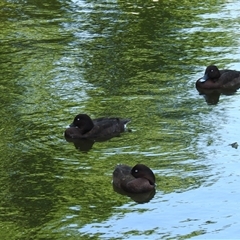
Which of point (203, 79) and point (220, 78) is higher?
point (203, 79)

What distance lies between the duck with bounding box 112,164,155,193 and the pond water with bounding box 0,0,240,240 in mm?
189

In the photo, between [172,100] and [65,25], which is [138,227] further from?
[65,25]

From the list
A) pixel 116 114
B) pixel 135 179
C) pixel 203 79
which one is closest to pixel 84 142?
pixel 116 114

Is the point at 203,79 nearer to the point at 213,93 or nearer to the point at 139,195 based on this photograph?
the point at 213,93

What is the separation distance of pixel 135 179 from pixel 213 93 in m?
5.31

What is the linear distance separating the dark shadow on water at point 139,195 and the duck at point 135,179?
0.04 metres

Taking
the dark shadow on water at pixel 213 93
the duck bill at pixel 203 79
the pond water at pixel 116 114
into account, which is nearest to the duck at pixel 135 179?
the pond water at pixel 116 114

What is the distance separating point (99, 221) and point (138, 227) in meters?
0.59

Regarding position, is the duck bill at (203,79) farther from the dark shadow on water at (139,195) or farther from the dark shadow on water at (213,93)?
the dark shadow on water at (139,195)

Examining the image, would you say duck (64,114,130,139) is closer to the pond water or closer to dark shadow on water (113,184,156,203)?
the pond water

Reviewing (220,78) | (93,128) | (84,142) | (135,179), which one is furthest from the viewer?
(220,78)

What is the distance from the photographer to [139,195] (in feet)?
43.8

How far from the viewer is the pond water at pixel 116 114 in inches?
486

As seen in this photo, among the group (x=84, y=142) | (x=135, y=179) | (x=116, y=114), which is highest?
(x=135, y=179)
